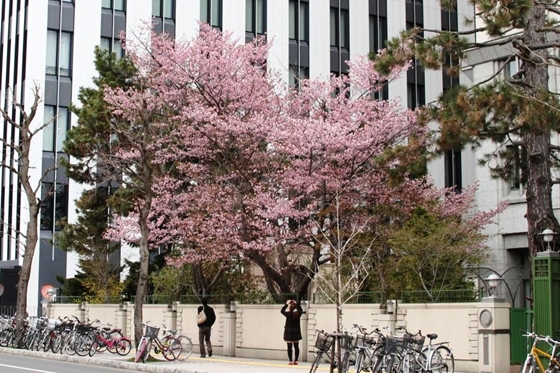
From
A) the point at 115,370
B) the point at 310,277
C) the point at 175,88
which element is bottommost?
the point at 115,370

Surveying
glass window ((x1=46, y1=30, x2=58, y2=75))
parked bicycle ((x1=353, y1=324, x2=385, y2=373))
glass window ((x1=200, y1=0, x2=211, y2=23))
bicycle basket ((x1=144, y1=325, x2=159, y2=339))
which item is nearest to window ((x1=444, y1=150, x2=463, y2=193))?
glass window ((x1=200, y1=0, x2=211, y2=23))

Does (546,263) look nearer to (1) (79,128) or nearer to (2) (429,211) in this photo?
(2) (429,211)

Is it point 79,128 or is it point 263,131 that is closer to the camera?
point 263,131

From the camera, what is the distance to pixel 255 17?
52.1 meters

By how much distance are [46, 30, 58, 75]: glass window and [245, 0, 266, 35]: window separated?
10653 millimetres

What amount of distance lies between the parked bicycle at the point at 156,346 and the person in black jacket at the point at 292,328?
3.20m

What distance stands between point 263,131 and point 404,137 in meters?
4.55

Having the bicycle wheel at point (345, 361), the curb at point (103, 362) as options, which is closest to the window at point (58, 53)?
the curb at point (103, 362)

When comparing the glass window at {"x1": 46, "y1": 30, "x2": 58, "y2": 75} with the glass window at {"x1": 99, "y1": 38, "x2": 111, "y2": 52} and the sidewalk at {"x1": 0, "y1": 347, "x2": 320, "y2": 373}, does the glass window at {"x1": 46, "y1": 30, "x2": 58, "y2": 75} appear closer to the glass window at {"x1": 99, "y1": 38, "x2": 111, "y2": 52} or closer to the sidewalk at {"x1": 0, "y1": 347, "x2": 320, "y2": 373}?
the glass window at {"x1": 99, "y1": 38, "x2": 111, "y2": 52}

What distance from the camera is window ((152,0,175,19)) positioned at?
5025cm

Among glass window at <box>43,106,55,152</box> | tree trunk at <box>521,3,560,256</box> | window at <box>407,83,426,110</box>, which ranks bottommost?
tree trunk at <box>521,3,560,256</box>

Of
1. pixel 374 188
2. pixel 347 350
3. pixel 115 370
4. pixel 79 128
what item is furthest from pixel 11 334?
pixel 347 350

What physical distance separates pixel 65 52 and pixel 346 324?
29.1 meters

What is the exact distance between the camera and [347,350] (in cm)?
1980
